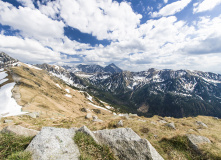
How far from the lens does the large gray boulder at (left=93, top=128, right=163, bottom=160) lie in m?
7.95

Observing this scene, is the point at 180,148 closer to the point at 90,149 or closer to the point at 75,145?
the point at 90,149

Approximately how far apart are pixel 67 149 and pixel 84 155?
1.32 m

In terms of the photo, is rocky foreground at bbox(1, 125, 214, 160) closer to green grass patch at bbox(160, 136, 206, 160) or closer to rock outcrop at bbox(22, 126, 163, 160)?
rock outcrop at bbox(22, 126, 163, 160)

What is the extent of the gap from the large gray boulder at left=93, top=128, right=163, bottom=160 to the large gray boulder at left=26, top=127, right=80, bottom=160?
9.71ft

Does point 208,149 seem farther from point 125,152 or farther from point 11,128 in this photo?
point 11,128

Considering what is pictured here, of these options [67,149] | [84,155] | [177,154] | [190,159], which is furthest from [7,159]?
[190,159]

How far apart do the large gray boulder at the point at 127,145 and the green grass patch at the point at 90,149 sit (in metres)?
0.71

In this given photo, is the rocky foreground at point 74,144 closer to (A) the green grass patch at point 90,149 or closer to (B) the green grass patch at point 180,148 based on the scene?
(A) the green grass patch at point 90,149

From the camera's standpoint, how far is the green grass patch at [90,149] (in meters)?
7.28

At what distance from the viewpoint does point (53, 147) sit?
687cm

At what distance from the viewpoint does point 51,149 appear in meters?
6.65

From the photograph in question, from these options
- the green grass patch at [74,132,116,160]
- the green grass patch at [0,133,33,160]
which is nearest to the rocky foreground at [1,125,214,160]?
the green grass patch at [74,132,116,160]

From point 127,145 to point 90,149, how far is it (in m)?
3.23

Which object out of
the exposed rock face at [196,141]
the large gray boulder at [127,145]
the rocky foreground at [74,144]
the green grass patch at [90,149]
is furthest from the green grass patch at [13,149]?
the exposed rock face at [196,141]
